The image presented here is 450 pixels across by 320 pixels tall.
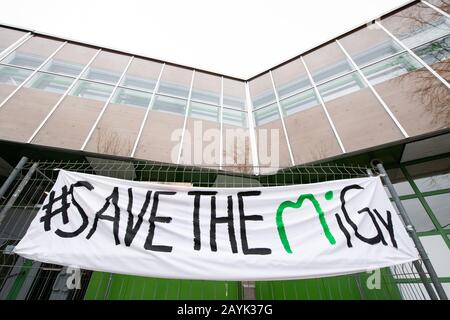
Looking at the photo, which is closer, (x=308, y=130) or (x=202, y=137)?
(x=308, y=130)

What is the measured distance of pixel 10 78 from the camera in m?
5.79

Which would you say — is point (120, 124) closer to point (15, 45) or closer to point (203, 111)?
point (203, 111)

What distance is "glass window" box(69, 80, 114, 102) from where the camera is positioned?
6.04 metres

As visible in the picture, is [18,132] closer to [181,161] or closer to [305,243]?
[181,161]

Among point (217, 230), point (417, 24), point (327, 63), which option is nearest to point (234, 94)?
point (327, 63)

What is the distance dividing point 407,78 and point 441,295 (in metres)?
4.79

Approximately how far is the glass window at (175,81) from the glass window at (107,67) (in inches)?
52.7

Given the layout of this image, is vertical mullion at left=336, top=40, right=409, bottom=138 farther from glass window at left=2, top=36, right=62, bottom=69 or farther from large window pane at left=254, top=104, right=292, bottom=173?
glass window at left=2, top=36, right=62, bottom=69

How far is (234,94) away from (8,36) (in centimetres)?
733

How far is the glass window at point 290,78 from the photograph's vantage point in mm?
7090

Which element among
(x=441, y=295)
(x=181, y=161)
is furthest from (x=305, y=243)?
(x=181, y=161)

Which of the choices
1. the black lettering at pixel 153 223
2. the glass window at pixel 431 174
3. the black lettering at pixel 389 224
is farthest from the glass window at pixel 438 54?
the black lettering at pixel 153 223

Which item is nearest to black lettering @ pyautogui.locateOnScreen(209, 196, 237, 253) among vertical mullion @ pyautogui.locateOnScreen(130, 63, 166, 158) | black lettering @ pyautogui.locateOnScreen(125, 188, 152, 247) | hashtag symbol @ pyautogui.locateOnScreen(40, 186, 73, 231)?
black lettering @ pyautogui.locateOnScreen(125, 188, 152, 247)

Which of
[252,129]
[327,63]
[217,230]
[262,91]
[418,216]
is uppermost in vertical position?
[327,63]
